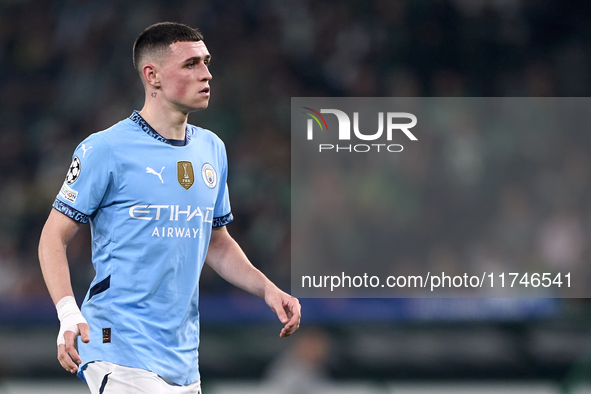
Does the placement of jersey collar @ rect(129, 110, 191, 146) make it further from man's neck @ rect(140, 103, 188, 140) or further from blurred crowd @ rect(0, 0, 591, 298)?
blurred crowd @ rect(0, 0, 591, 298)

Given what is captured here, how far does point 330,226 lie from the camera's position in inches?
320

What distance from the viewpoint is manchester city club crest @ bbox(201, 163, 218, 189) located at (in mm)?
3203

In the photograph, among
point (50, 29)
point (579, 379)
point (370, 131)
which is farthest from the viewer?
point (50, 29)

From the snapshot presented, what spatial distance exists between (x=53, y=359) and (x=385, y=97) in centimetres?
434

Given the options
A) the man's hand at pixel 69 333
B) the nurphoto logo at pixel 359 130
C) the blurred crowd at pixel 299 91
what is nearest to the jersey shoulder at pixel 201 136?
the man's hand at pixel 69 333

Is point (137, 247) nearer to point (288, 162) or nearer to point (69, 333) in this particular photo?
point (69, 333)

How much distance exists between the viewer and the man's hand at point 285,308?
303 centimetres

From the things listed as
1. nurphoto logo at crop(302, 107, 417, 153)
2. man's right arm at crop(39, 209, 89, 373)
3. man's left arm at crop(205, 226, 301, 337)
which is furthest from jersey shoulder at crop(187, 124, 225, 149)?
nurphoto logo at crop(302, 107, 417, 153)

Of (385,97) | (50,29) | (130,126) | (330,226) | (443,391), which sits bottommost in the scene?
(443,391)

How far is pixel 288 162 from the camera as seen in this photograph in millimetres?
8773

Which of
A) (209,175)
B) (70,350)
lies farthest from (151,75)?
(70,350)

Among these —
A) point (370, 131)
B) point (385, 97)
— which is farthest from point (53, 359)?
point (385, 97)

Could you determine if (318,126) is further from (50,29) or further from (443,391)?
(50,29)

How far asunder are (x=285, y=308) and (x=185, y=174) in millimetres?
669
